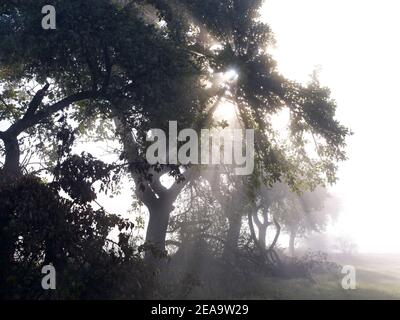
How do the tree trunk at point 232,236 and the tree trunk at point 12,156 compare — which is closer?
the tree trunk at point 12,156

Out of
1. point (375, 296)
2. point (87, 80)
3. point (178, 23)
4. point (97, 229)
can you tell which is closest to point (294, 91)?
point (178, 23)

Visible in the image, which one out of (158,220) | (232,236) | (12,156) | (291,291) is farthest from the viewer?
(232,236)

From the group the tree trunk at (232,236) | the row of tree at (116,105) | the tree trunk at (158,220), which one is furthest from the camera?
the tree trunk at (232,236)

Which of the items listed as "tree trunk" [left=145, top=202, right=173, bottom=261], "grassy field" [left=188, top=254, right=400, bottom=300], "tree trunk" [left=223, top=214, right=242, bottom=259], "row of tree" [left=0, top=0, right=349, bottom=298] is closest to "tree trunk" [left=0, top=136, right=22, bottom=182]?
"row of tree" [left=0, top=0, right=349, bottom=298]

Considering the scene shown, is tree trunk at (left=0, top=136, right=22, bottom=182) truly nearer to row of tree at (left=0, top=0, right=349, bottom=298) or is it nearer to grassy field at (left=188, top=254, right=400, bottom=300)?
row of tree at (left=0, top=0, right=349, bottom=298)

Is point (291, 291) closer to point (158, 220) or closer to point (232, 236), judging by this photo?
point (232, 236)

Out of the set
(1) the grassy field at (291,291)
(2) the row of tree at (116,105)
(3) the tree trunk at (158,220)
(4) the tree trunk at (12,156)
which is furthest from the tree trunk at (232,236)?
(4) the tree trunk at (12,156)

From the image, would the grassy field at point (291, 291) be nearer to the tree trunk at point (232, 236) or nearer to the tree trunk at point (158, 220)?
the tree trunk at point (232, 236)

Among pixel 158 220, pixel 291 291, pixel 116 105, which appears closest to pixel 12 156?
pixel 116 105

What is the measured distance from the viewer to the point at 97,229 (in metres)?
11.9

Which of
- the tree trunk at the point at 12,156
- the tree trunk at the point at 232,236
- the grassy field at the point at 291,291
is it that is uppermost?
the tree trunk at the point at 12,156

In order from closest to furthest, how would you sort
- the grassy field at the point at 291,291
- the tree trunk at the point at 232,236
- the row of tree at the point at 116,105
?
1. the row of tree at the point at 116,105
2. the grassy field at the point at 291,291
3. the tree trunk at the point at 232,236
